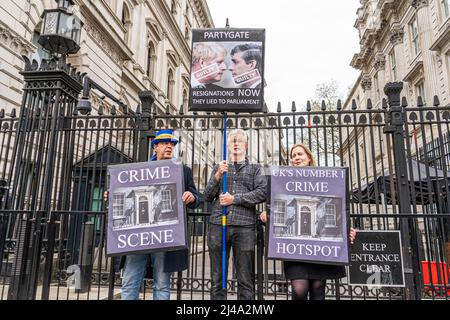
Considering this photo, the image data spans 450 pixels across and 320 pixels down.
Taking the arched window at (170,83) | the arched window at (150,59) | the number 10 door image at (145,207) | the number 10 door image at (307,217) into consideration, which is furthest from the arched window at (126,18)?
the number 10 door image at (307,217)

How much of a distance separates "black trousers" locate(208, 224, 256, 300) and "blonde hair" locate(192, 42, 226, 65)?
2.24m

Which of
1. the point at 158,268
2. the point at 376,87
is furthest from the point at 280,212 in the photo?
the point at 376,87

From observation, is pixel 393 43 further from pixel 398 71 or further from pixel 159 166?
pixel 159 166

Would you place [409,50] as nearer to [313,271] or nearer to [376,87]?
[376,87]

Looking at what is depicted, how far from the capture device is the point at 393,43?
78.1 ft

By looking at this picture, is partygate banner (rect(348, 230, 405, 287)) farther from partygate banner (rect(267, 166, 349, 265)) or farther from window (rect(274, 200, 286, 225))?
window (rect(274, 200, 286, 225))

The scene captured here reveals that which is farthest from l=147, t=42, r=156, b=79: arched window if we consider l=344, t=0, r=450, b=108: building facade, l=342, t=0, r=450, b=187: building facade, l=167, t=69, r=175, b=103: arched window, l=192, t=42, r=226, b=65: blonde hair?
l=192, t=42, r=226, b=65: blonde hair

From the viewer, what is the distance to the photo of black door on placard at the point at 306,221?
369cm

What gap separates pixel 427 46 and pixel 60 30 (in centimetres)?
2014

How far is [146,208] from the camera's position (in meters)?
3.88

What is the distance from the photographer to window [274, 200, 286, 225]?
12.3 ft
